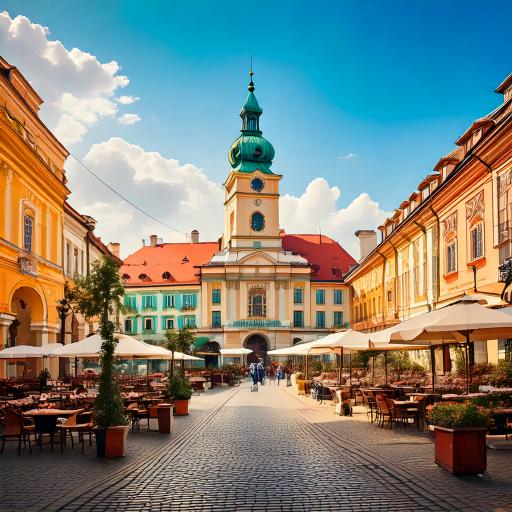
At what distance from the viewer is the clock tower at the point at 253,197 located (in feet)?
256

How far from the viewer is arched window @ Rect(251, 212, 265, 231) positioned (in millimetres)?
78562

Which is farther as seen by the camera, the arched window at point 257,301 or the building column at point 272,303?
the arched window at point 257,301

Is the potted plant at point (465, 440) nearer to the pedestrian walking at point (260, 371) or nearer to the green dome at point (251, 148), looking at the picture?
the pedestrian walking at point (260, 371)

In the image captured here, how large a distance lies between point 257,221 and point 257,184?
3.85 meters

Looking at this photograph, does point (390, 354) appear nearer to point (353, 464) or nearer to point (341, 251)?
point (353, 464)

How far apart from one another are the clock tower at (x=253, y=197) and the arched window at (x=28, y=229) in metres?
46.1

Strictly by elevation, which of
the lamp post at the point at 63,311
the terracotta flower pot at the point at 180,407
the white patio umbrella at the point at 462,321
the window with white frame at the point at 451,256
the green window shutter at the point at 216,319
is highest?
the window with white frame at the point at 451,256

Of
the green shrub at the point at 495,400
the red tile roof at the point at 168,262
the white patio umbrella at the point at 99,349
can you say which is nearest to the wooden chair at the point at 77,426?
the white patio umbrella at the point at 99,349

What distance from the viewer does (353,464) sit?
1305 cm

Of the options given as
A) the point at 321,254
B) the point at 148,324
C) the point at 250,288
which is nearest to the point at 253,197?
the point at 250,288

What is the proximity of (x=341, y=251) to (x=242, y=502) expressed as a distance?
7887cm

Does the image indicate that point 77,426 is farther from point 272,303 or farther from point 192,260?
point 192,260

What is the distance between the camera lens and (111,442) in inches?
559

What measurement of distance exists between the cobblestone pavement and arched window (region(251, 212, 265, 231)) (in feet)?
198
